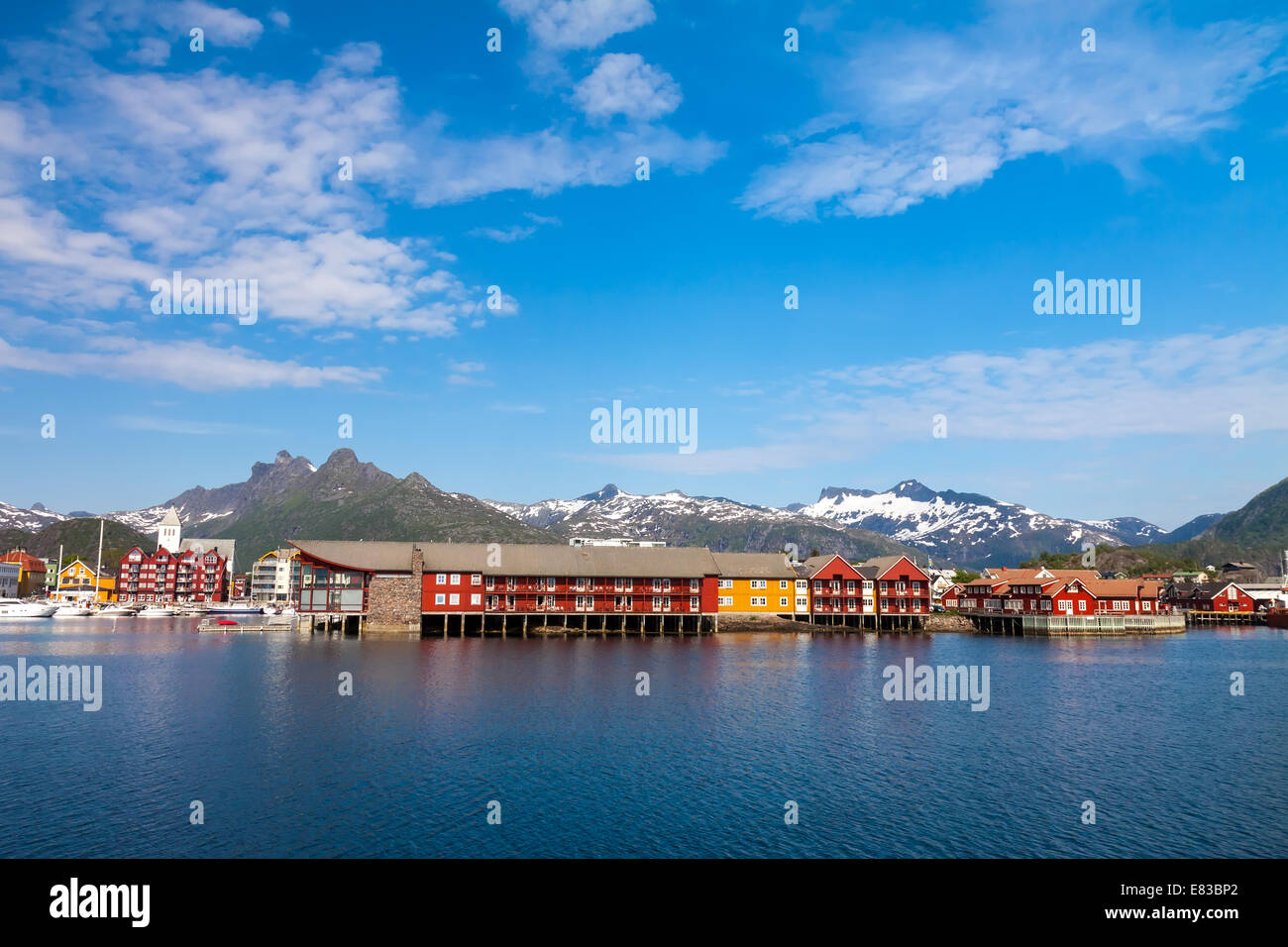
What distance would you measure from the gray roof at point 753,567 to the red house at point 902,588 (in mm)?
15699

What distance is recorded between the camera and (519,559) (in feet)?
388

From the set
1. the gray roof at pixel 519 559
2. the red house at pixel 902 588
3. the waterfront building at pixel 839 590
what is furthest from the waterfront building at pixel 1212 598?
the gray roof at pixel 519 559

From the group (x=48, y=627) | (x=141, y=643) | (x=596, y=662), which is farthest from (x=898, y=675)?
(x=48, y=627)

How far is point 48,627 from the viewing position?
5271 inches

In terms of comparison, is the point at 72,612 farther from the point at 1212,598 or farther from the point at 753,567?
the point at 1212,598

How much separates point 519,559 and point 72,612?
4668 inches

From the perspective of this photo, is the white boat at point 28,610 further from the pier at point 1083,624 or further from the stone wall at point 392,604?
the pier at point 1083,624

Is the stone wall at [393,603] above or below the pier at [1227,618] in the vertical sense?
above

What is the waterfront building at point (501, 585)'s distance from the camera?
357 feet

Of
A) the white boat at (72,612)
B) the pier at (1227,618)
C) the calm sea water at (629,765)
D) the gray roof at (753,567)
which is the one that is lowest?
the pier at (1227,618)

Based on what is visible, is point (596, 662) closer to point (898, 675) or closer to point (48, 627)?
point (898, 675)

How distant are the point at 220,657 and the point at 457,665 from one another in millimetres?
28221

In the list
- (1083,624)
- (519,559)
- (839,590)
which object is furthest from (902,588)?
(519,559)

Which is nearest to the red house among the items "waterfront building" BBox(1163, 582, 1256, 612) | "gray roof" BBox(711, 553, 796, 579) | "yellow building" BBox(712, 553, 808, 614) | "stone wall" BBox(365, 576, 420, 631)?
"yellow building" BBox(712, 553, 808, 614)
